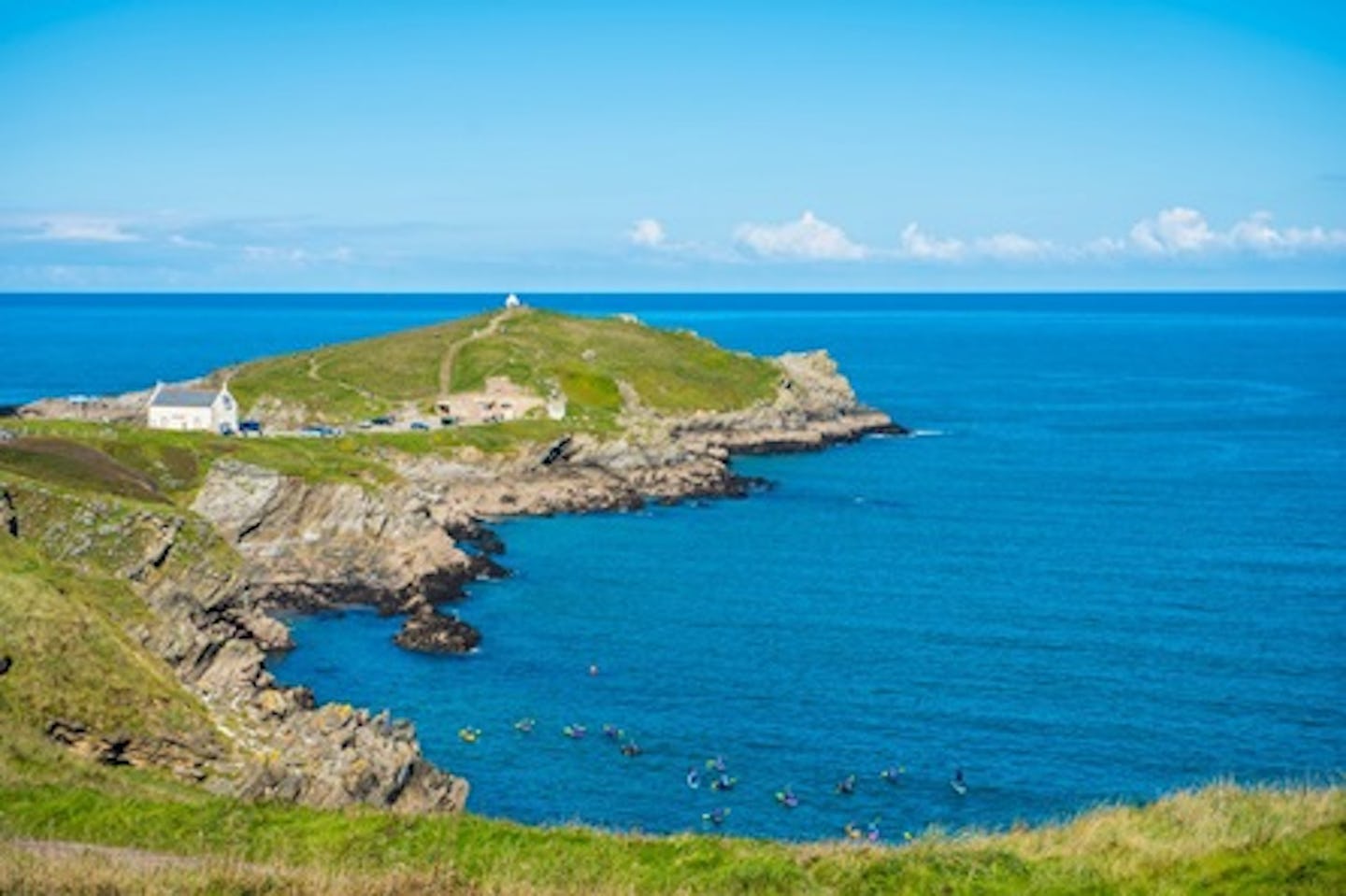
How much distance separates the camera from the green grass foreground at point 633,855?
2294 cm

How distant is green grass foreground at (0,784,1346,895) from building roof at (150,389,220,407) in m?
101

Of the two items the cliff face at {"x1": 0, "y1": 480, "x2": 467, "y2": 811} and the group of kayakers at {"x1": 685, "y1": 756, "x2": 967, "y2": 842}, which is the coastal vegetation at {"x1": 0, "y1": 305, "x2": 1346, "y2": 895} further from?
the group of kayakers at {"x1": 685, "y1": 756, "x2": 967, "y2": 842}

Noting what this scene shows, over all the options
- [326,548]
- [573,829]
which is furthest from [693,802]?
[326,548]

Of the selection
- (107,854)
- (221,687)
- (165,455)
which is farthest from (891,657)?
(107,854)

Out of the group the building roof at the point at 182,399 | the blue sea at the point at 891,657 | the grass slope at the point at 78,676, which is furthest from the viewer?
the building roof at the point at 182,399

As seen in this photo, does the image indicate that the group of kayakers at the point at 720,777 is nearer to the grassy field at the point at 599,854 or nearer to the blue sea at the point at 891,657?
the blue sea at the point at 891,657

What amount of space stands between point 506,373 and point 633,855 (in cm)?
14469

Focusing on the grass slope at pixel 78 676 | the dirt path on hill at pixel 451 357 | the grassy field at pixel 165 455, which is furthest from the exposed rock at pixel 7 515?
the dirt path on hill at pixel 451 357

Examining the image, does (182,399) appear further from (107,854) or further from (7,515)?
(107,854)

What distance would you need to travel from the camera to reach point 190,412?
126562mm

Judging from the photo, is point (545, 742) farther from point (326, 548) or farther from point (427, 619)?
point (326, 548)

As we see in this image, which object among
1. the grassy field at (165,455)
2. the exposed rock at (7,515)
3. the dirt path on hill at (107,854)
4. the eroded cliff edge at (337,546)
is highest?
the dirt path on hill at (107,854)

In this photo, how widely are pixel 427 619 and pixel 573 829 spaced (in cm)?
5444

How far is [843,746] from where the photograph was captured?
62.9 metres
